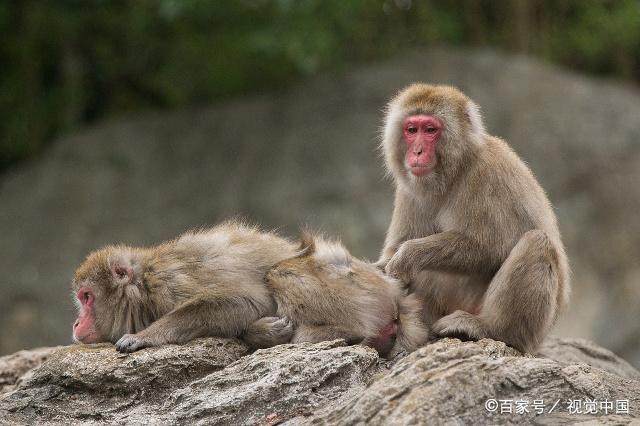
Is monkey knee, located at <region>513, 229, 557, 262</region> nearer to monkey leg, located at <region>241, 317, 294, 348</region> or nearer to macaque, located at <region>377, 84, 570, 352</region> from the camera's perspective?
macaque, located at <region>377, 84, 570, 352</region>

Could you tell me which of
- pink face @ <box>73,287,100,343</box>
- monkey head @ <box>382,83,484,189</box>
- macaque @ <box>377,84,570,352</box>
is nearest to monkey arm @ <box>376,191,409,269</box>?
macaque @ <box>377,84,570,352</box>

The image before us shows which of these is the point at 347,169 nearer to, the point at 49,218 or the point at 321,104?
the point at 321,104

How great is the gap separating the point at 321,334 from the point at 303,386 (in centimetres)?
55

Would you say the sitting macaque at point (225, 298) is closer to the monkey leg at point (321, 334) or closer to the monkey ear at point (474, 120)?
the monkey leg at point (321, 334)

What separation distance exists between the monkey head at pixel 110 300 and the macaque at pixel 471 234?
158 centimetres

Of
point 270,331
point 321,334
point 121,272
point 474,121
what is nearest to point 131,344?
point 121,272

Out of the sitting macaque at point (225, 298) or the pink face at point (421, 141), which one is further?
the pink face at point (421, 141)

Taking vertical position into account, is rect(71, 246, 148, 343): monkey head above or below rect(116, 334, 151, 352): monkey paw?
above

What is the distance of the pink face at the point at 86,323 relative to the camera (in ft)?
18.5

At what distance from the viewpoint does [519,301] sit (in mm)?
5602

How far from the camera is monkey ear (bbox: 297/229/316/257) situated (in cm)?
578

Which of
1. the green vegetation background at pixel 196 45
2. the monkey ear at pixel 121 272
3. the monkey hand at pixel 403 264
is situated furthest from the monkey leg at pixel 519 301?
the green vegetation background at pixel 196 45

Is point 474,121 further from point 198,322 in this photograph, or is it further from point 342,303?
point 198,322

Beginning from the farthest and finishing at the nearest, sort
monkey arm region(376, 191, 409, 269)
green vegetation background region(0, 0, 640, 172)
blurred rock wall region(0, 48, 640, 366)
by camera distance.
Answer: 1. green vegetation background region(0, 0, 640, 172)
2. blurred rock wall region(0, 48, 640, 366)
3. monkey arm region(376, 191, 409, 269)
